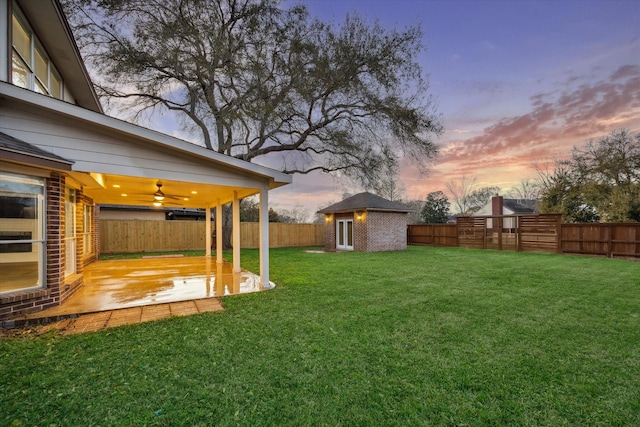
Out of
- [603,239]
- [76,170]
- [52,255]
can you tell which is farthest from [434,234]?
[52,255]

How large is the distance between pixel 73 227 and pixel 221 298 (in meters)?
4.25

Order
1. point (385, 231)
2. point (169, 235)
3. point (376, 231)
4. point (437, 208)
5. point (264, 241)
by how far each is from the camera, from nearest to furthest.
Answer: point (264, 241) → point (169, 235) → point (376, 231) → point (385, 231) → point (437, 208)

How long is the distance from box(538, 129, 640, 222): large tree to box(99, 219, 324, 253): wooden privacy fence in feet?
57.3

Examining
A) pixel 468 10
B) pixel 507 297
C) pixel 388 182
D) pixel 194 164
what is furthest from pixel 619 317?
pixel 388 182

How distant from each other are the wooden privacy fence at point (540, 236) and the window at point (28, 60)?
1882 cm

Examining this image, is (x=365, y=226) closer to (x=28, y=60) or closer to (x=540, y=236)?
(x=540, y=236)

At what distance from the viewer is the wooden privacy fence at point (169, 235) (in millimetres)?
14375

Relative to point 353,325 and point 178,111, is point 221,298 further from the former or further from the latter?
point 178,111

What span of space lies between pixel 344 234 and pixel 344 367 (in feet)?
47.1

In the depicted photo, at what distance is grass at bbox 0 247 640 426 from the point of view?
7.64ft

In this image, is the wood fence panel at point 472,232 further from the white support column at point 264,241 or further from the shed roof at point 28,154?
the shed roof at point 28,154

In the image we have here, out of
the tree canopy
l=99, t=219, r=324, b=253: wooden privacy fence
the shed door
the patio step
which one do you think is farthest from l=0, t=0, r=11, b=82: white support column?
the shed door

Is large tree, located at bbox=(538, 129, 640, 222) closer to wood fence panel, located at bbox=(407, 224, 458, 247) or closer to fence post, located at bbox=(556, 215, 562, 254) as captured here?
fence post, located at bbox=(556, 215, 562, 254)

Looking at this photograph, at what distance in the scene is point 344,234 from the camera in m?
17.3
